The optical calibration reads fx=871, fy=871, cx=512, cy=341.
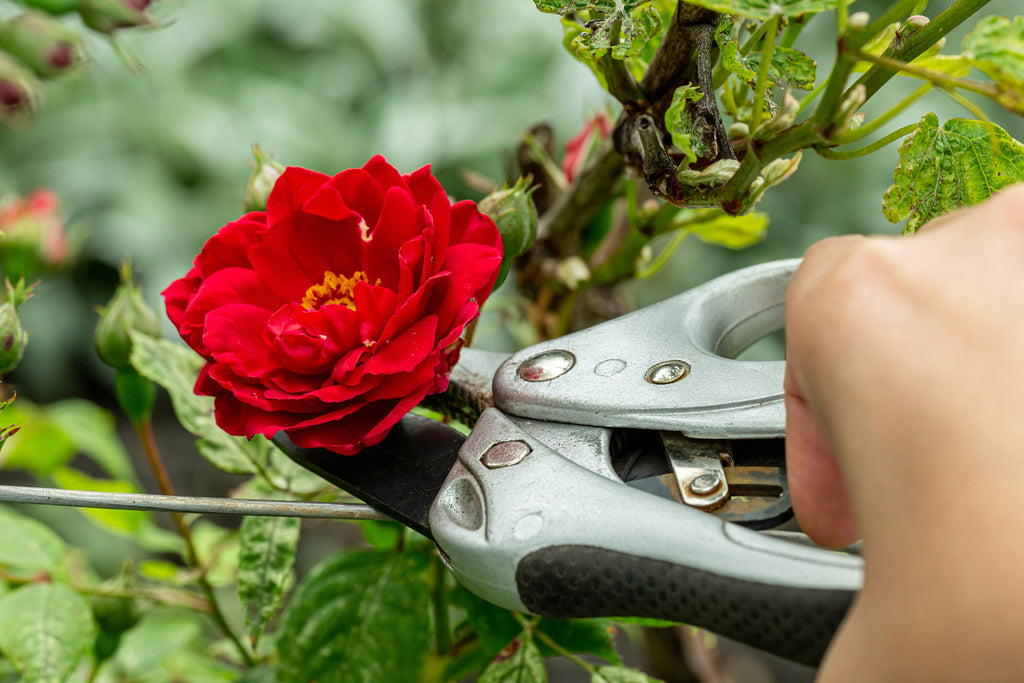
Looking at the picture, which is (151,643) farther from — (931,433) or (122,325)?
(931,433)

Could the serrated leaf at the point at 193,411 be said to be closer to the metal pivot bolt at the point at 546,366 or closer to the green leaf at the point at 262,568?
the green leaf at the point at 262,568

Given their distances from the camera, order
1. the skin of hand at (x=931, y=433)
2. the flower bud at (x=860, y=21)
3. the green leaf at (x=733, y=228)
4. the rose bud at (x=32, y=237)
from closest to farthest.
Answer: the skin of hand at (x=931, y=433) → the flower bud at (x=860, y=21) → the green leaf at (x=733, y=228) → the rose bud at (x=32, y=237)

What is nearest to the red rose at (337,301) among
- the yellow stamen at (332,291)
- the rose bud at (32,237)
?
the yellow stamen at (332,291)

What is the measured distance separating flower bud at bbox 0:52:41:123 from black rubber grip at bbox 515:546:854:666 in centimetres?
35

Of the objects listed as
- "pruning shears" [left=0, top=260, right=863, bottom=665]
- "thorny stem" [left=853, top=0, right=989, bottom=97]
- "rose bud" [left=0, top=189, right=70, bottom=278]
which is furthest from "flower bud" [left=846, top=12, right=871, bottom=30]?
"rose bud" [left=0, top=189, right=70, bottom=278]

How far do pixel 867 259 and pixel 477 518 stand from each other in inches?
6.1

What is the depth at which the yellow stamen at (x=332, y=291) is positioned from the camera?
0.38m

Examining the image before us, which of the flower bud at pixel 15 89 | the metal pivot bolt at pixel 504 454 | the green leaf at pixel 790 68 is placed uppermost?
the green leaf at pixel 790 68

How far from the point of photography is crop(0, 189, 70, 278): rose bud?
2.15 ft

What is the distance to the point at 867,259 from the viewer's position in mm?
210

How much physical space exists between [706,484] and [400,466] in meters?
0.12

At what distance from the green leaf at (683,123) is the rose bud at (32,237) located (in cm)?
51

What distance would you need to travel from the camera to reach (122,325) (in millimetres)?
495

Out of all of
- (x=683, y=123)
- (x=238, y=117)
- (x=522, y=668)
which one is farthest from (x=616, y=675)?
(x=238, y=117)
